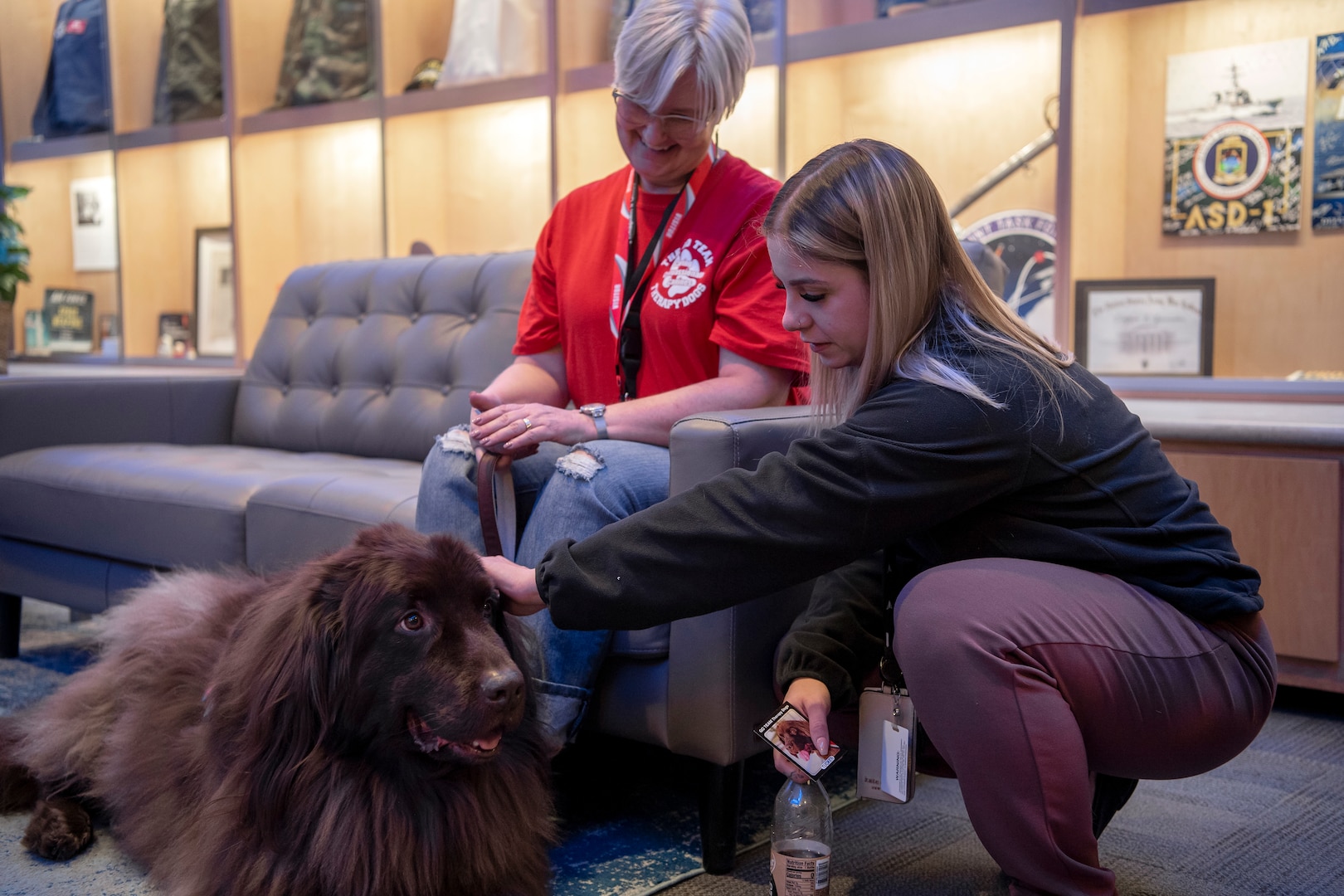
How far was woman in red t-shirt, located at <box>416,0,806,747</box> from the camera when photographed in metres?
1.72

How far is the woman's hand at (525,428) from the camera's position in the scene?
1.76 meters

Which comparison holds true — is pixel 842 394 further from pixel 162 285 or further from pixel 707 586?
pixel 162 285

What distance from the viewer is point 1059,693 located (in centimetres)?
131

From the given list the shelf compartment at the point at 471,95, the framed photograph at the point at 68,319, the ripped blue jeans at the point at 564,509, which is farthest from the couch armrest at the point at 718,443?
the framed photograph at the point at 68,319

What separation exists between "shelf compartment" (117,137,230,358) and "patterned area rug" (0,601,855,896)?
297cm

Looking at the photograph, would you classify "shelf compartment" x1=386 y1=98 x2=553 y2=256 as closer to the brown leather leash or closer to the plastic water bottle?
the brown leather leash

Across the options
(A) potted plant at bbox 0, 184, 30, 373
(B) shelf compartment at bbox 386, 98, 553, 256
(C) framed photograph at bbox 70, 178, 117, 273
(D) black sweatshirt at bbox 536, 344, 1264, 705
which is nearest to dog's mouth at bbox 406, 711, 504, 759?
(D) black sweatshirt at bbox 536, 344, 1264, 705

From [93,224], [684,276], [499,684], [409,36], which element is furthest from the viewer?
[93,224]

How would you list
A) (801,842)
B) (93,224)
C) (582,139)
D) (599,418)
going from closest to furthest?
(801,842) → (599,418) → (582,139) → (93,224)

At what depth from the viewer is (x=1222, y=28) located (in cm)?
287

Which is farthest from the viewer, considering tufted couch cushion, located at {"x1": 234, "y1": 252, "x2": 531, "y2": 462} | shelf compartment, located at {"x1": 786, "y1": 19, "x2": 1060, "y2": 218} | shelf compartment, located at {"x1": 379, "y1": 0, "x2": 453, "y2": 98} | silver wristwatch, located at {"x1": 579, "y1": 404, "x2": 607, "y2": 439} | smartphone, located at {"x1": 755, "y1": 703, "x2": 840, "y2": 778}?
shelf compartment, located at {"x1": 379, "y1": 0, "x2": 453, "y2": 98}

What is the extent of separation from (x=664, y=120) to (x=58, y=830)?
5.09 ft

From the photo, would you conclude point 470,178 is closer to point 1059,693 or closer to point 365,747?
point 365,747

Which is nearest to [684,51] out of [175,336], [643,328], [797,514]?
[643,328]
